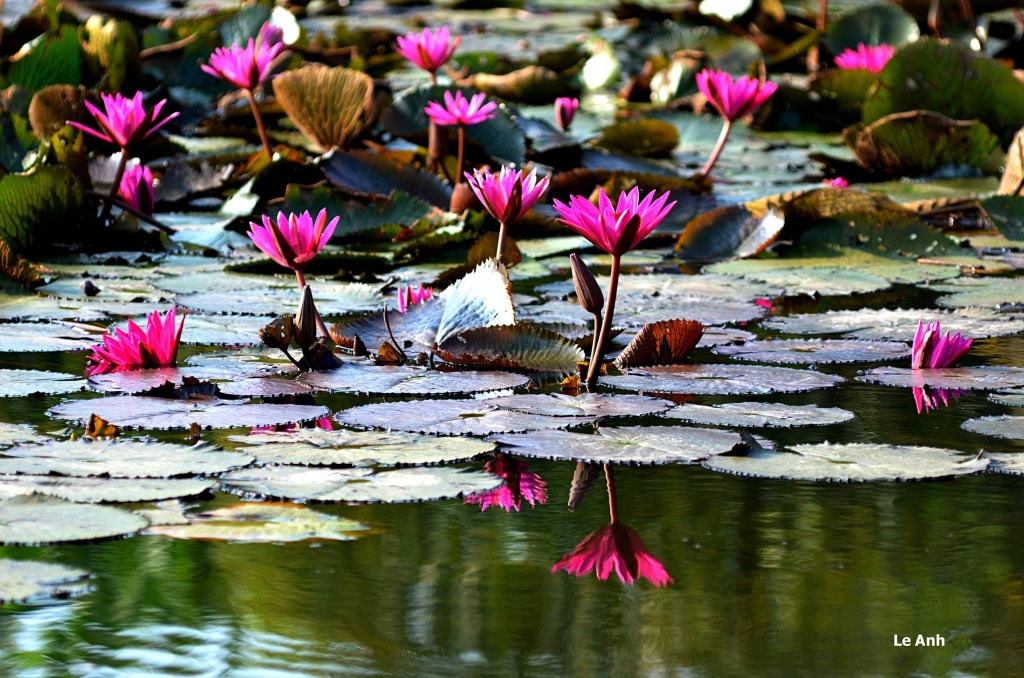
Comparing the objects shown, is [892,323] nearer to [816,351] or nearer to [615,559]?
[816,351]

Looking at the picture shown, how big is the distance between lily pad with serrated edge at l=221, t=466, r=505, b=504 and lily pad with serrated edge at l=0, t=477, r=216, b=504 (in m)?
0.05

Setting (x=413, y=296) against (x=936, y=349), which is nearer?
(x=936, y=349)

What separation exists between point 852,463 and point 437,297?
99 cm

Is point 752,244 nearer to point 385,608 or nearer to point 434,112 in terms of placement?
point 434,112

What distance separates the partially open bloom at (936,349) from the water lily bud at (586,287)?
62cm

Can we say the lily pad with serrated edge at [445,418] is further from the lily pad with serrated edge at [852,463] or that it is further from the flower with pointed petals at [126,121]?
the flower with pointed petals at [126,121]

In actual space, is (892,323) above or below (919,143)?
below

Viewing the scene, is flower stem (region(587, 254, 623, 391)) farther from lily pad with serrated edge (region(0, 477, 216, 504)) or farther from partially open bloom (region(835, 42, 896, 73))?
partially open bloom (region(835, 42, 896, 73))

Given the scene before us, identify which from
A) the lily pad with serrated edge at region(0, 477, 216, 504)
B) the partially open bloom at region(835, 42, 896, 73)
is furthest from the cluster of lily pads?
the partially open bloom at region(835, 42, 896, 73)

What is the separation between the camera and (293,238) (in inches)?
93.0

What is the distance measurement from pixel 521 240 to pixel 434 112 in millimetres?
523

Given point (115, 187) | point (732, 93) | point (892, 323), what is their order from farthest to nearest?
point (732, 93) → point (115, 187) → point (892, 323)

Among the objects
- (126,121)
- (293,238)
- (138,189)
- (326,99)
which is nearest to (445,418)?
(293,238)

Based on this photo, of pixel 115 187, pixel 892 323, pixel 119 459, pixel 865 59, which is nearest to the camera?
pixel 119 459
